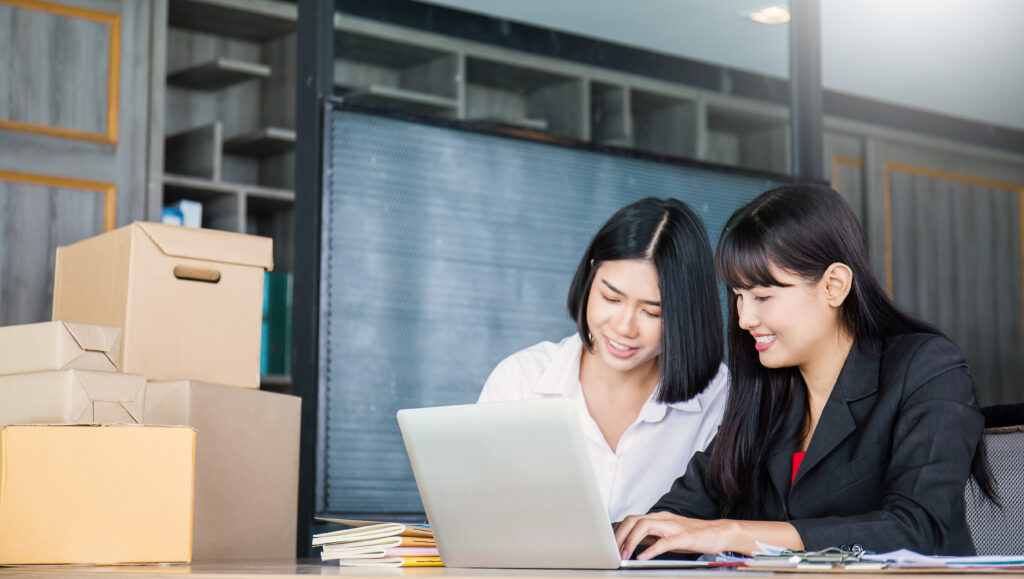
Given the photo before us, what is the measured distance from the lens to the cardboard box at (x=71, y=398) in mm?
1479

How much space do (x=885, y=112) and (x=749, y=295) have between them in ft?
12.1

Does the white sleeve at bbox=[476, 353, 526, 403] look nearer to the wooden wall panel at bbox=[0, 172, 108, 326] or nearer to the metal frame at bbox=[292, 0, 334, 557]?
the metal frame at bbox=[292, 0, 334, 557]

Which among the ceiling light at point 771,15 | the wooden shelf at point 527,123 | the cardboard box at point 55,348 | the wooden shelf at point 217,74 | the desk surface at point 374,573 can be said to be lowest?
the desk surface at point 374,573

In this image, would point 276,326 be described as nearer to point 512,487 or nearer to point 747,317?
point 747,317

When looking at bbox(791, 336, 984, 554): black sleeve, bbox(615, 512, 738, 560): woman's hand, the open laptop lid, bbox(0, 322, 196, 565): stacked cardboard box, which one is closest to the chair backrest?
bbox(791, 336, 984, 554): black sleeve

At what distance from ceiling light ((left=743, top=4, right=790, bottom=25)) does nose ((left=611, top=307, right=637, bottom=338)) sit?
134 centimetres

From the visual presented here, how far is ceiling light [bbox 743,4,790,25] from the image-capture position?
286 centimetres

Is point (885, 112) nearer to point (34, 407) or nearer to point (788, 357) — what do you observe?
point (788, 357)

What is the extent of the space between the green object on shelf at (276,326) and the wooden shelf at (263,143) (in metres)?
Result: 0.42

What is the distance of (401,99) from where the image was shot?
289cm

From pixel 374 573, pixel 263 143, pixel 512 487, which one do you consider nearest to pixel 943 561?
pixel 512 487

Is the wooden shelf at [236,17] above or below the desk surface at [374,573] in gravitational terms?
above

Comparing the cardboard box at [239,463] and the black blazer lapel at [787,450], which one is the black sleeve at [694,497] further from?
the cardboard box at [239,463]

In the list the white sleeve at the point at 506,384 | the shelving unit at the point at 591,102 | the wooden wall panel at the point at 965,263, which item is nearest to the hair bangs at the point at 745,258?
the white sleeve at the point at 506,384
